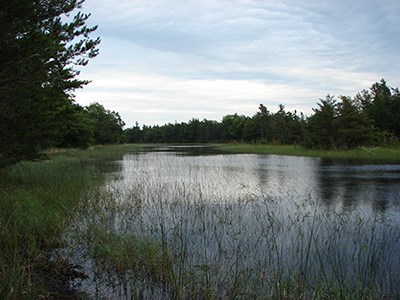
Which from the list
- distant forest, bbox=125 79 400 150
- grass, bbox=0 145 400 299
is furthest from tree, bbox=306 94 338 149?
grass, bbox=0 145 400 299

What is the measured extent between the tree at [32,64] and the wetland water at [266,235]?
3.24 m

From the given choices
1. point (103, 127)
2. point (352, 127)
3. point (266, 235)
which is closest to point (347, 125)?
point (352, 127)

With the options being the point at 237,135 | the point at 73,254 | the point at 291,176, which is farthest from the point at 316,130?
the point at 237,135

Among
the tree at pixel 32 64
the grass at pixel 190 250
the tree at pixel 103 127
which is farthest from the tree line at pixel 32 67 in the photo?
the tree at pixel 103 127

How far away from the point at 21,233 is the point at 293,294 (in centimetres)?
544

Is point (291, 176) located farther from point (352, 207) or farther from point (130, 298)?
point (130, 298)

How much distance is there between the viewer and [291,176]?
1861 centimetres

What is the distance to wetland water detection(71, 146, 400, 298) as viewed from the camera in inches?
207

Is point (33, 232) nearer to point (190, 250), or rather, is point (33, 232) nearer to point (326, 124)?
point (190, 250)

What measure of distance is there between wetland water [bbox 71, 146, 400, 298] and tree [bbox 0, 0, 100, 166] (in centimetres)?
324

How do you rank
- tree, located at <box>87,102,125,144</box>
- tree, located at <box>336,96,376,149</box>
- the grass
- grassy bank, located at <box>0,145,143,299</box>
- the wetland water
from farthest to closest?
tree, located at <box>87,102,125,144</box> < tree, located at <box>336,96,376,149</box> < the wetland water < the grass < grassy bank, located at <box>0,145,143,299</box>

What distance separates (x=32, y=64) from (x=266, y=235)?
5.84 meters

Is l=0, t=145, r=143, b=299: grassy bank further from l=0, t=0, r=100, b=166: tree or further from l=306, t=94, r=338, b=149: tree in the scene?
l=306, t=94, r=338, b=149: tree

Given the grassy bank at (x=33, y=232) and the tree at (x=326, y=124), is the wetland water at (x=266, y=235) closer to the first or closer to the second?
the grassy bank at (x=33, y=232)
